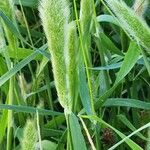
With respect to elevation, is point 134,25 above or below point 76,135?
above

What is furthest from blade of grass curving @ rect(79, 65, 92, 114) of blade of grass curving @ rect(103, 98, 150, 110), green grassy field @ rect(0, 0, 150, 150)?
blade of grass curving @ rect(103, 98, 150, 110)

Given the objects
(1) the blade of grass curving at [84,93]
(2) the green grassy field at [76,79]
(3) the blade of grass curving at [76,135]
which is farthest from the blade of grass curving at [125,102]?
(3) the blade of grass curving at [76,135]

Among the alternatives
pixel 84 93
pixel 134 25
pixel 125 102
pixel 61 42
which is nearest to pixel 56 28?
pixel 61 42

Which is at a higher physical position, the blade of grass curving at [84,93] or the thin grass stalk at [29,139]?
the blade of grass curving at [84,93]

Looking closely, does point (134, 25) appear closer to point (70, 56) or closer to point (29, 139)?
point (70, 56)

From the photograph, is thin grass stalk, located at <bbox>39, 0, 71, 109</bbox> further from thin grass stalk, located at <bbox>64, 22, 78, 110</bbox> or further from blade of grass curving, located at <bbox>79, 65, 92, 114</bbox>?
blade of grass curving, located at <bbox>79, 65, 92, 114</bbox>

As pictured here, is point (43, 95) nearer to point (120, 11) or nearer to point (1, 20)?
point (1, 20)

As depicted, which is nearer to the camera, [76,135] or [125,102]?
[76,135]

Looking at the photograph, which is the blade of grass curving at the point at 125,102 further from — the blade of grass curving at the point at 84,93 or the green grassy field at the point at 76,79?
the blade of grass curving at the point at 84,93

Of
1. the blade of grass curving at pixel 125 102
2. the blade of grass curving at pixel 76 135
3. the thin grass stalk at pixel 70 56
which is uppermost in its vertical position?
the thin grass stalk at pixel 70 56

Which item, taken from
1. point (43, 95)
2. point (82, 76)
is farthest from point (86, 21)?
point (43, 95)
